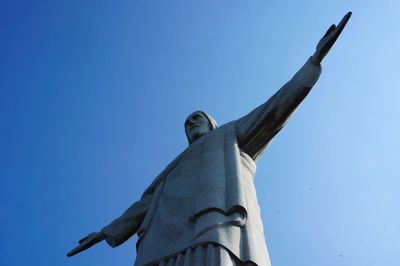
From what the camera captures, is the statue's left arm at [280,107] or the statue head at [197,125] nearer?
the statue's left arm at [280,107]

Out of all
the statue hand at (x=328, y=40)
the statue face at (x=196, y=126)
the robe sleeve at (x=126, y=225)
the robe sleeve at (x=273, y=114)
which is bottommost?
the robe sleeve at (x=126, y=225)

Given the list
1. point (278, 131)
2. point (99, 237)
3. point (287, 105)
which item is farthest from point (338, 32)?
point (99, 237)

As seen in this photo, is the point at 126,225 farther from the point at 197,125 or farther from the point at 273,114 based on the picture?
the point at 273,114

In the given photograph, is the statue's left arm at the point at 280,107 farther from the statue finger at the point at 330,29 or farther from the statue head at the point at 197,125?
the statue head at the point at 197,125

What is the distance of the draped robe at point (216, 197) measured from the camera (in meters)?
6.55

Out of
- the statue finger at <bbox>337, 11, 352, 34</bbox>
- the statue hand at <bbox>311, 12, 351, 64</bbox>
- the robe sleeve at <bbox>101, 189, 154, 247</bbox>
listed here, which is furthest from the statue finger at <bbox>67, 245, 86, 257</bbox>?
the statue finger at <bbox>337, 11, 352, 34</bbox>

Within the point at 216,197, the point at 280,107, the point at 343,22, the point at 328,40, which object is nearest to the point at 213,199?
the point at 216,197

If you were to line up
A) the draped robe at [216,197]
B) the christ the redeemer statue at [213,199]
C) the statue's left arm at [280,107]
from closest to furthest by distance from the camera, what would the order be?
the christ the redeemer statue at [213,199]
the draped robe at [216,197]
the statue's left arm at [280,107]

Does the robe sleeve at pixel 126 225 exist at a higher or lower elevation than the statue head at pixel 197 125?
lower

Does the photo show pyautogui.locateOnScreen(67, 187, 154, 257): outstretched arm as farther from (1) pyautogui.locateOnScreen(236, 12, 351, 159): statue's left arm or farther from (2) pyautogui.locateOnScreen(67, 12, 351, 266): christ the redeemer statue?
(1) pyautogui.locateOnScreen(236, 12, 351, 159): statue's left arm

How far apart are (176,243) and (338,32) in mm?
4080

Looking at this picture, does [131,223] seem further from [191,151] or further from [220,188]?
[220,188]

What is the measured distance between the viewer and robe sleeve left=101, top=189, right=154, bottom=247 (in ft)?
30.0

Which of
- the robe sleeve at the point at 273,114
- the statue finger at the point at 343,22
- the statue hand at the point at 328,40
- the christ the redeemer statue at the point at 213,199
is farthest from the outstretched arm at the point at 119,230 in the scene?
the statue finger at the point at 343,22
